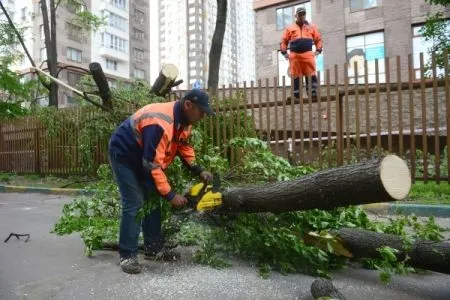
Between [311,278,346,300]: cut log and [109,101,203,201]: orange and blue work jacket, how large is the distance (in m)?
1.24

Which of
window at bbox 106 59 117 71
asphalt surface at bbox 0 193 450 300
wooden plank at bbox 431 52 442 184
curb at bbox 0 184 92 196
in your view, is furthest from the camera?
window at bbox 106 59 117 71

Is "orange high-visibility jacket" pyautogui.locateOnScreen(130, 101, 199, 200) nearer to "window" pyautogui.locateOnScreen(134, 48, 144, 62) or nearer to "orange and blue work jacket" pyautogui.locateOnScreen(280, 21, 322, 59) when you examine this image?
"orange and blue work jacket" pyautogui.locateOnScreen(280, 21, 322, 59)

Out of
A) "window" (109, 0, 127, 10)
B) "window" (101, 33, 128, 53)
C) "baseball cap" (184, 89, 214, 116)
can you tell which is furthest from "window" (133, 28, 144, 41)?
"baseball cap" (184, 89, 214, 116)

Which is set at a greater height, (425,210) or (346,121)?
(346,121)

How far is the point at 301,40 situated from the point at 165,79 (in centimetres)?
300

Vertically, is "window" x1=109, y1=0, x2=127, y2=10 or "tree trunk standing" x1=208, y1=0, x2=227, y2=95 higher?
"window" x1=109, y1=0, x2=127, y2=10

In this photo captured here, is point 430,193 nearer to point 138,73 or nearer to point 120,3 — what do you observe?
point 120,3

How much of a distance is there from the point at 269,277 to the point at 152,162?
1.26m

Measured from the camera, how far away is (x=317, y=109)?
7023 mm

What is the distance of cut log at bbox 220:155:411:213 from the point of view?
2291 mm

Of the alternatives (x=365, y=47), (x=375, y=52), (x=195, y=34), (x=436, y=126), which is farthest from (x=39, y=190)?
(x=195, y=34)

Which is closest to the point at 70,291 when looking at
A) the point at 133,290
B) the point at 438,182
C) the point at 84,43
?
the point at 133,290

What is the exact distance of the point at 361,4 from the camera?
2341cm

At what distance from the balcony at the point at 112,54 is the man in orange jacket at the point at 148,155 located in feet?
155
